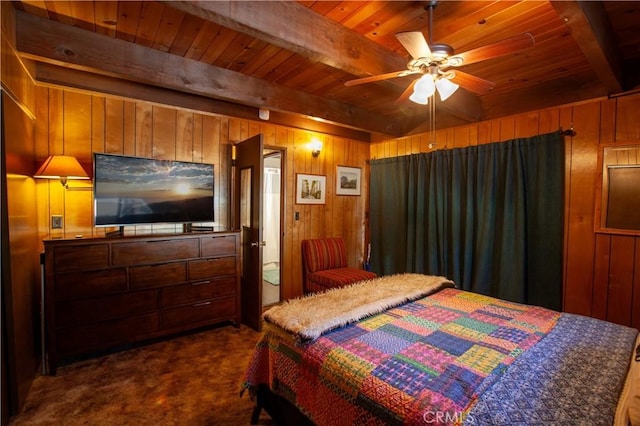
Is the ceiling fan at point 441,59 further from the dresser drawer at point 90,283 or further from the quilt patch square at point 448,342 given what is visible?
the dresser drawer at point 90,283

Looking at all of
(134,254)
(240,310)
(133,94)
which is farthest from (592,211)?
(133,94)

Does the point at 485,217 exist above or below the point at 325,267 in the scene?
above

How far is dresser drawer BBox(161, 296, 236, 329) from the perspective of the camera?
296 centimetres

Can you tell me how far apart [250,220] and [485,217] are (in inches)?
103

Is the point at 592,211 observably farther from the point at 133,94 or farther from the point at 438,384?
the point at 133,94

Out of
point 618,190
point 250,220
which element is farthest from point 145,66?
point 618,190

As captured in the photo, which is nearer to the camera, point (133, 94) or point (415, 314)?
point (415, 314)

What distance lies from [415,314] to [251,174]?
2.18 meters

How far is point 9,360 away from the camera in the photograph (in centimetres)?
190

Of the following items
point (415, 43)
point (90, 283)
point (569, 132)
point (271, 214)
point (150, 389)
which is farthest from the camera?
point (271, 214)

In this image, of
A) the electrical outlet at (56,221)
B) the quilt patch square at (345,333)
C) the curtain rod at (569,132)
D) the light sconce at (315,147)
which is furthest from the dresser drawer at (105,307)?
the curtain rod at (569,132)

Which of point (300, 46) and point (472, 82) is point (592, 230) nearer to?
point (472, 82)

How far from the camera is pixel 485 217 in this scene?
11.4 ft

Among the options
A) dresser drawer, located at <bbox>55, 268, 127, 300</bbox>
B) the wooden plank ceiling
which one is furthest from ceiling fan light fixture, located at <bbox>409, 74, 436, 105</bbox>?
dresser drawer, located at <bbox>55, 268, 127, 300</bbox>
